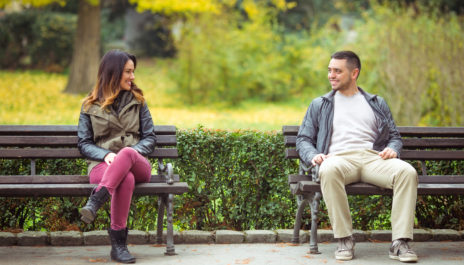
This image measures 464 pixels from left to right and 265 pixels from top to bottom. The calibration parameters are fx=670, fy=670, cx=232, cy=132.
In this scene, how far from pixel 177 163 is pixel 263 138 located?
0.80 metres

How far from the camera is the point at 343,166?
5.16 m

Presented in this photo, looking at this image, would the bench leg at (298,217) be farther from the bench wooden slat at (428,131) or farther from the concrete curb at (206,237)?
the bench wooden slat at (428,131)

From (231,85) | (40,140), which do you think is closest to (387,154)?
(40,140)

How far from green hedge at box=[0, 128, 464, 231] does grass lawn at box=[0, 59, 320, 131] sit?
6.53m

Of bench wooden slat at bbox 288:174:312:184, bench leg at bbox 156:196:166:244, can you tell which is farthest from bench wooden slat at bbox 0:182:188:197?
bench wooden slat at bbox 288:174:312:184

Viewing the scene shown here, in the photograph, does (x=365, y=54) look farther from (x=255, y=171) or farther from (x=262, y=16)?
(x=255, y=171)

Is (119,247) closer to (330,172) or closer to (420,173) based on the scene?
(330,172)

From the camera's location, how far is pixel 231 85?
18.5 m

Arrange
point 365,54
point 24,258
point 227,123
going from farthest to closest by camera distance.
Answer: point 365,54 < point 227,123 < point 24,258

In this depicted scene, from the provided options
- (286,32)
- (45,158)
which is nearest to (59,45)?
(286,32)

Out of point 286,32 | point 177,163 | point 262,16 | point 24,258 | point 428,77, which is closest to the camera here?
point 24,258

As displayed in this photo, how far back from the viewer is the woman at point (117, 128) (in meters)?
4.98

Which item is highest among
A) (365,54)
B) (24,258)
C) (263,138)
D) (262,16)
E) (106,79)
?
(262,16)

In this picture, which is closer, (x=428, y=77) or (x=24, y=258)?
(x=24, y=258)
